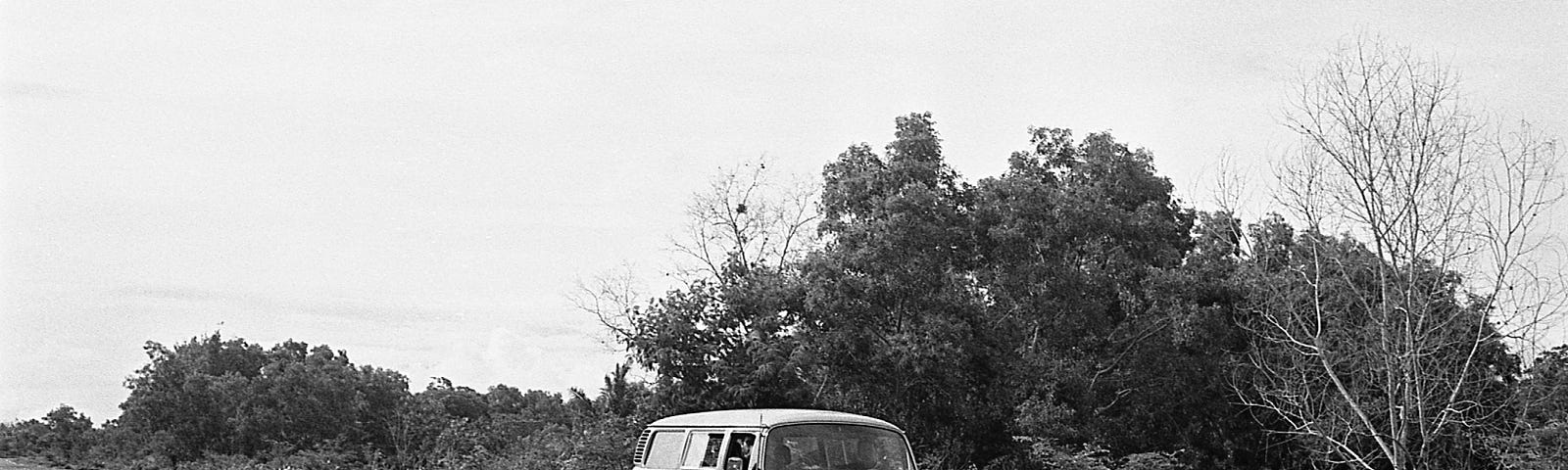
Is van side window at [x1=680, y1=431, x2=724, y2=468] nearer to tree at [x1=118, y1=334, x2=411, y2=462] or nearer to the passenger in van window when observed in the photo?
the passenger in van window

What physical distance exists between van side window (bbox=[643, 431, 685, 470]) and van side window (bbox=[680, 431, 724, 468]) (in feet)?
0.67

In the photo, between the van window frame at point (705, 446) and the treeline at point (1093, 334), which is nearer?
the van window frame at point (705, 446)

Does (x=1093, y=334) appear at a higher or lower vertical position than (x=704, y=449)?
higher

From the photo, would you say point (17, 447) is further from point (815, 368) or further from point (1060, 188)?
point (1060, 188)

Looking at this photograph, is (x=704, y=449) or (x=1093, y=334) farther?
(x=1093, y=334)

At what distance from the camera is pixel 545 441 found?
2627cm

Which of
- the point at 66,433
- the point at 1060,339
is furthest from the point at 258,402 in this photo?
the point at 1060,339

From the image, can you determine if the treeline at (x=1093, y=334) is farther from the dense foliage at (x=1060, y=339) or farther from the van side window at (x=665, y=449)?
the van side window at (x=665, y=449)

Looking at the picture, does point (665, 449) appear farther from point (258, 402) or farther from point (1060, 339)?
point (258, 402)

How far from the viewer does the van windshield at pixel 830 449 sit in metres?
11.3

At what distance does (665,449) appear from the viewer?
1305 centimetres

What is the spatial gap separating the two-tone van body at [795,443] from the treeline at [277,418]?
16790 mm

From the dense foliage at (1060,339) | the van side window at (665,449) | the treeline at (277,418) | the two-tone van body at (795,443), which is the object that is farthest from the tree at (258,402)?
the two-tone van body at (795,443)

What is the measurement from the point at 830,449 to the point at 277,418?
29619 mm
